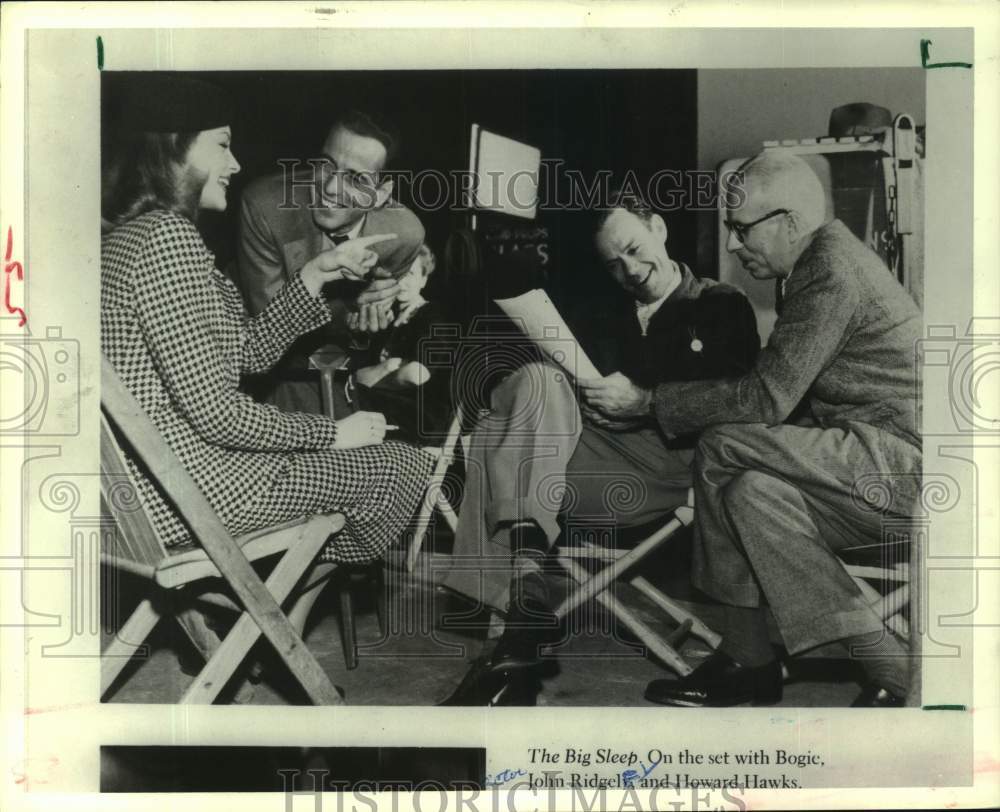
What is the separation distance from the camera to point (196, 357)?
3191mm

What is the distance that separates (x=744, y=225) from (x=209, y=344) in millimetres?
1722

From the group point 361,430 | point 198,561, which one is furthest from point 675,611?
point 198,561

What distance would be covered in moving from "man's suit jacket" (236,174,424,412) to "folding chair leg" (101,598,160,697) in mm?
777

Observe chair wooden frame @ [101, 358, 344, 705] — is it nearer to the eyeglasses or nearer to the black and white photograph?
the black and white photograph

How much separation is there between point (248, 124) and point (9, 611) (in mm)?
1735

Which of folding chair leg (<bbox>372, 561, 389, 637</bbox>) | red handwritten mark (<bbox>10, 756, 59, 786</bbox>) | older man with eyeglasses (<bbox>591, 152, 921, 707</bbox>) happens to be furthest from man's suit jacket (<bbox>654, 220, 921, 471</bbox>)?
red handwritten mark (<bbox>10, 756, 59, 786</bbox>)

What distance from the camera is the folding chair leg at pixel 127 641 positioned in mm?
3271

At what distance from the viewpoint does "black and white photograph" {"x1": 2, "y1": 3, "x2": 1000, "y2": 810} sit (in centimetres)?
324

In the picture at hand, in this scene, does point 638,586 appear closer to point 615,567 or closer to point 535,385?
point 615,567

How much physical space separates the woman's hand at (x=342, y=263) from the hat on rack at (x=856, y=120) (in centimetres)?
144

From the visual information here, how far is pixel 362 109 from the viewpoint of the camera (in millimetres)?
3277

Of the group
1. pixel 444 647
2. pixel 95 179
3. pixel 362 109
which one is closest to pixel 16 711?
pixel 444 647

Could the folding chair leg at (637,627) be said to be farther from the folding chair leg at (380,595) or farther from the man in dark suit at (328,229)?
the man in dark suit at (328,229)

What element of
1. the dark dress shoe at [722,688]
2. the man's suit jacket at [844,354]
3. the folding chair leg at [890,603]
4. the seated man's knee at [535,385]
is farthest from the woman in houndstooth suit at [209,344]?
the folding chair leg at [890,603]
